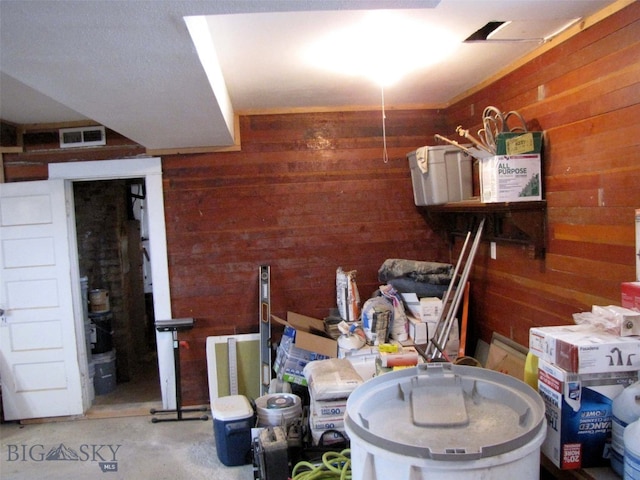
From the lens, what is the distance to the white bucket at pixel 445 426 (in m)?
1.07

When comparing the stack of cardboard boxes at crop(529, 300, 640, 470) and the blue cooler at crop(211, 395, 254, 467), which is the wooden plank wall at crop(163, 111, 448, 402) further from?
the stack of cardboard boxes at crop(529, 300, 640, 470)

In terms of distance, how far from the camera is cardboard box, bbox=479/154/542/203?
2.32 metres

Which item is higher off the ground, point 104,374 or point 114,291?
point 114,291

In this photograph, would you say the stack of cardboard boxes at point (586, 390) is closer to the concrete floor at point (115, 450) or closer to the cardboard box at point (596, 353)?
the cardboard box at point (596, 353)

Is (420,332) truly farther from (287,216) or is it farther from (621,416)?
(621,416)

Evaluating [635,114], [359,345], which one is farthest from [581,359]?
[359,345]

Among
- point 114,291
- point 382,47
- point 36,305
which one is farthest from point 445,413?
point 114,291

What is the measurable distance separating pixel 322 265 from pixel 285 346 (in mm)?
751

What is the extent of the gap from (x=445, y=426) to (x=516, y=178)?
5.02ft

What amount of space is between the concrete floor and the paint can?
1.18 metres

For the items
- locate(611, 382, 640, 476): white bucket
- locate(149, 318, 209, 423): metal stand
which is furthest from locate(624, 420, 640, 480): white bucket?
locate(149, 318, 209, 423): metal stand

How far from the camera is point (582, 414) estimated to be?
134 centimetres

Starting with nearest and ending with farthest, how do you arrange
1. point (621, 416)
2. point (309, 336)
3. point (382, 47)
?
point (621, 416), point (382, 47), point (309, 336)

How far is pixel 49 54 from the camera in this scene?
4.94 feet
